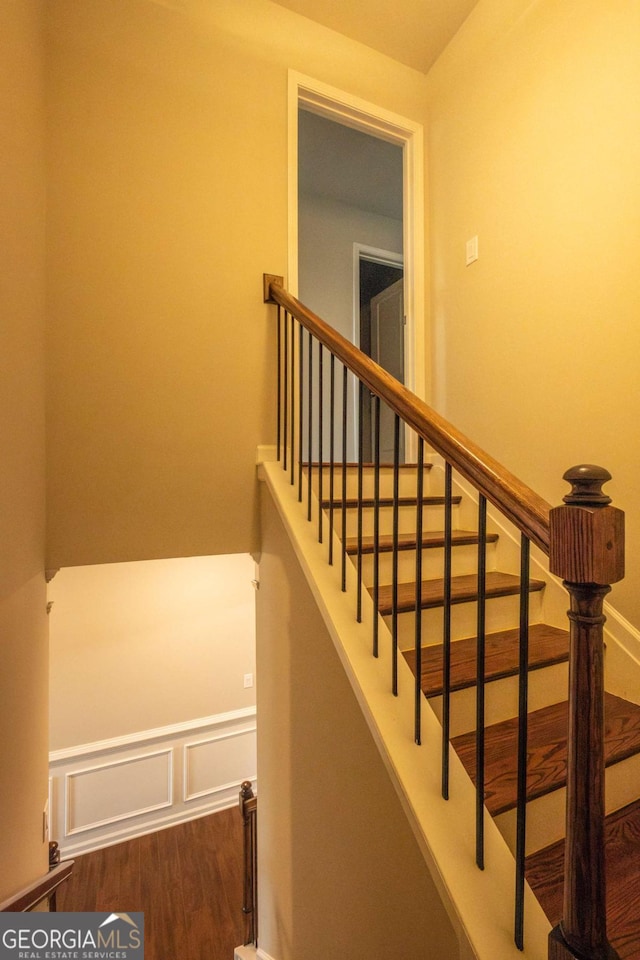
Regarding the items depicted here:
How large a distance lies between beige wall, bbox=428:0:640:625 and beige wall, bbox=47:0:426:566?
994mm

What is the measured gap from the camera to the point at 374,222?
4.35 meters

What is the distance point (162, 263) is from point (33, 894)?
238cm

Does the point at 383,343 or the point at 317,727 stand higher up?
the point at 383,343

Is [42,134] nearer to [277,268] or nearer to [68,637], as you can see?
[277,268]

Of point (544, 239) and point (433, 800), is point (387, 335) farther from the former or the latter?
point (433, 800)

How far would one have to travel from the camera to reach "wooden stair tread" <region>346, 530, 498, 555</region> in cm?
172

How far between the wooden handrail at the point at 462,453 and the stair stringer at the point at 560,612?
2.01 feet

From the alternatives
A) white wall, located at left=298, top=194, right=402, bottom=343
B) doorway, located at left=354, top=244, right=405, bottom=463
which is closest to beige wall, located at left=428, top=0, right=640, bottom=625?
doorway, located at left=354, top=244, right=405, bottom=463

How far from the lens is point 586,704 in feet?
2.20

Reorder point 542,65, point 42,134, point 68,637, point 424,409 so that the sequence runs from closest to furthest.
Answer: point 424,409 → point 42,134 → point 542,65 → point 68,637

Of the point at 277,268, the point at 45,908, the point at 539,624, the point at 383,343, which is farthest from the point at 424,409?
the point at 383,343

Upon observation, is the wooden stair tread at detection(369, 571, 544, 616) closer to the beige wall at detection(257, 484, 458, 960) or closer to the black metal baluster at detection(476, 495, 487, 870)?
the beige wall at detection(257, 484, 458, 960)

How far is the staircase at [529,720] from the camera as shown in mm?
1039

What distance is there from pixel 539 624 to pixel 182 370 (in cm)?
195
